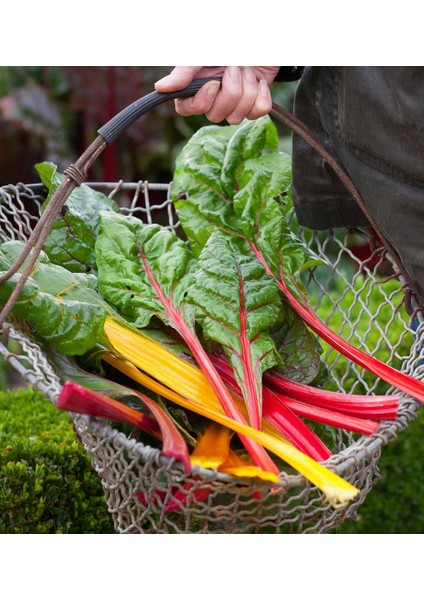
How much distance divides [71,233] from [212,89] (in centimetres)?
51

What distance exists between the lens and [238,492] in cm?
115

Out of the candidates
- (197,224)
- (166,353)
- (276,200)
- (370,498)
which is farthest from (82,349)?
(370,498)

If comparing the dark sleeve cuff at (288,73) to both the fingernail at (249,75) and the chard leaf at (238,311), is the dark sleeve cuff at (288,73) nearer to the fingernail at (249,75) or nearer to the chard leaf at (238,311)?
the fingernail at (249,75)

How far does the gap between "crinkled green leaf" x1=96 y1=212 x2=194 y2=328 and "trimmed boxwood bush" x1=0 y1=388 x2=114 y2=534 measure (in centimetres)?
41

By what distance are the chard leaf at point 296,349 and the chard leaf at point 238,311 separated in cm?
9

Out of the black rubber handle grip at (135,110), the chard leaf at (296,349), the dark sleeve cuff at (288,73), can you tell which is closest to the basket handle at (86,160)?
the black rubber handle grip at (135,110)

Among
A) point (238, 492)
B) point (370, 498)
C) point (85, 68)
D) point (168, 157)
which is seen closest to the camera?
point (238, 492)

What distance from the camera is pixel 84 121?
17.5 feet

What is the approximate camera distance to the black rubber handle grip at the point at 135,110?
4.50 feet

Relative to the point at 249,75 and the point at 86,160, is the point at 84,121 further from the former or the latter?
the point at 86,160

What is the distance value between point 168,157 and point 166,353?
3953 mm

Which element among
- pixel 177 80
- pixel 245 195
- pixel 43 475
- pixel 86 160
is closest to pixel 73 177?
pixel 86 160

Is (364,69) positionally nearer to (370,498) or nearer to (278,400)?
(278,400)

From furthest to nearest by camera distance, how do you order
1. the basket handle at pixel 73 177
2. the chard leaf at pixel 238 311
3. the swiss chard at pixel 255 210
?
1. the swiss chard at pixel 255 210
2. the chard leaf at pixel 238 311
3. the basket handle at pixel 73 177
